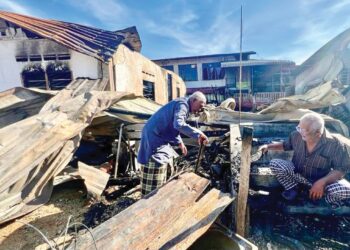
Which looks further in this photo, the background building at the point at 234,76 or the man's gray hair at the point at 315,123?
the background building at the point at 234,76

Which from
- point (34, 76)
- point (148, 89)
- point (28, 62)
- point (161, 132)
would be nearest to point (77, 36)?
point (28, 62)

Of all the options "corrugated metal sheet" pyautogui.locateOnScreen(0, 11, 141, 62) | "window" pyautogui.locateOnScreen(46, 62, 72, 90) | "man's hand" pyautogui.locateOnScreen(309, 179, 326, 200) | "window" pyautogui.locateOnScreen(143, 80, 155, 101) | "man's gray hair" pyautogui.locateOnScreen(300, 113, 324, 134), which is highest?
"corrugated metal sheet" pyautogui.locateOnScreen(0, 11, 141, 62)

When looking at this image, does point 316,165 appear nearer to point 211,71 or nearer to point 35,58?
point 35,58

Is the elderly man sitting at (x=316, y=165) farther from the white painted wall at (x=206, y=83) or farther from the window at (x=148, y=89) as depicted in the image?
the white painted wall at (x=206, y=83)

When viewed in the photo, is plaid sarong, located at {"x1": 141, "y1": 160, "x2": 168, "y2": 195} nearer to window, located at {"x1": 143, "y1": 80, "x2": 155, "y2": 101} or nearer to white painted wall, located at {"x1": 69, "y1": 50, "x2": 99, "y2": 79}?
white painted wall, located at {"x1": 69, "y1": 50, "x2": 99, "y2": 79}

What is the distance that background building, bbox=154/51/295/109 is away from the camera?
2038cm

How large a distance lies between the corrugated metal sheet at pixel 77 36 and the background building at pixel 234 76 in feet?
45.1

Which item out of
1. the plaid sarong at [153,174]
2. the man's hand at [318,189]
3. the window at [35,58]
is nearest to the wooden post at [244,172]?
the man's hand at [318,189]

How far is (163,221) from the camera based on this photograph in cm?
227

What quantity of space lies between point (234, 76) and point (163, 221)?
20.6m

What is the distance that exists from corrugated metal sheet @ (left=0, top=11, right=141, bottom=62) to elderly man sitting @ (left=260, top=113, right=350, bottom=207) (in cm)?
579

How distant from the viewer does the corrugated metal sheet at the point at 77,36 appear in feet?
23.8

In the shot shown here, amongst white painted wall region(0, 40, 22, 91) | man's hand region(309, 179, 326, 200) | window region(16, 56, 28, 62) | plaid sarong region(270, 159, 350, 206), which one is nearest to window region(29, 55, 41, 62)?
window region(16, 56, 28, 62)

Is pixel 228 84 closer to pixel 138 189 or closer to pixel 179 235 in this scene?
pixel 138 189
